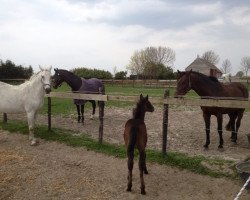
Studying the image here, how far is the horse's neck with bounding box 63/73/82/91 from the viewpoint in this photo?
11.2 meters

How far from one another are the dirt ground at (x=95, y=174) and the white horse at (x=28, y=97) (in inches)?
30.4

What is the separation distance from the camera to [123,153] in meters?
6.93

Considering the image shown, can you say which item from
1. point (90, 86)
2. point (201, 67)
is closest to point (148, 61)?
point (201, 67)

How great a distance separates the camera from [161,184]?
5.36 meters

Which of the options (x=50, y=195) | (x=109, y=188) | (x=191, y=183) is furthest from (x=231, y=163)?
(x=50, y=195)

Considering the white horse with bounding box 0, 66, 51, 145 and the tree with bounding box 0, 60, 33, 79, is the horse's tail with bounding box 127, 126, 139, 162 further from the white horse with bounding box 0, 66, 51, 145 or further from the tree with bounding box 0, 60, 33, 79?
the tree with bounding box 0, 60, 33, 79

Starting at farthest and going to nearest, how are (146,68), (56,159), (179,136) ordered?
(146,68) < (179,136) < (56,159)

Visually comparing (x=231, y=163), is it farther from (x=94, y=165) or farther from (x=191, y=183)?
(x=94, y=165)

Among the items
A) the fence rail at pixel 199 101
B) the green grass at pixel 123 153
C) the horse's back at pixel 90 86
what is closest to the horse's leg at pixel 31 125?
the green grass at pixel 123 153

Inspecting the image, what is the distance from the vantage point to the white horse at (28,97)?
814 centimetres

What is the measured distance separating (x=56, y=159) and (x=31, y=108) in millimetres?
2051

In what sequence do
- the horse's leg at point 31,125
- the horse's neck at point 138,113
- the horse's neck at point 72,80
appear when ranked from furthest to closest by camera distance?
1. the horse's neck at point 72,80
2. the horse's leg at point 31,125
3. the horse's neck at point 138,113

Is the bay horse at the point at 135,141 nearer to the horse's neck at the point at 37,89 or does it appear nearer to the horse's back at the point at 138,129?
the horse's back at the point at 138,129

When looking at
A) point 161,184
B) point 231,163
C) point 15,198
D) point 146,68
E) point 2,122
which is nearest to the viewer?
point 15,198
